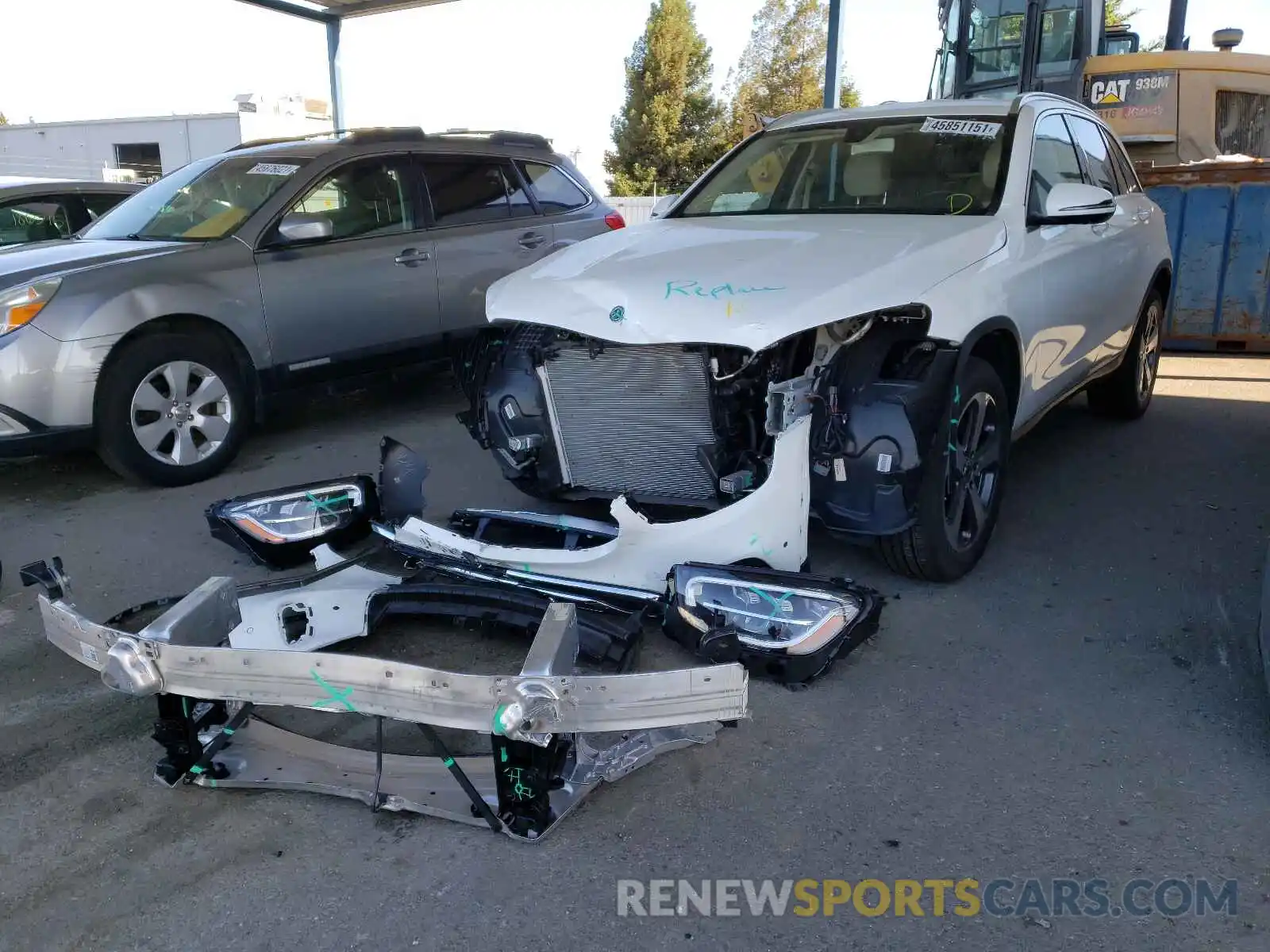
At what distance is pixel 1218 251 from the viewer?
8.66 meters

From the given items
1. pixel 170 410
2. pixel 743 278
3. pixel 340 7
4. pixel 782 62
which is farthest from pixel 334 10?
pixel 782 62

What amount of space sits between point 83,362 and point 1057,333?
4597 mm

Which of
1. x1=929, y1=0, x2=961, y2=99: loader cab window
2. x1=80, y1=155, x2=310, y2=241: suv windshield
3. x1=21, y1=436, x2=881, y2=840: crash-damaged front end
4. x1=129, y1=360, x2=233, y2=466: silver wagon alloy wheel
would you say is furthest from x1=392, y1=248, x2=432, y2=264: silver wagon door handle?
x1=929, y1=0, x2=961, y2=99: loader cab window

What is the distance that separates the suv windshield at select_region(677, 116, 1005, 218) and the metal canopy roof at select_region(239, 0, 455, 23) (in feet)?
30.5

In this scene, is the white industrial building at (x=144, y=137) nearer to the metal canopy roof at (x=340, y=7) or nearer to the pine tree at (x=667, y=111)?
the pine tree at (x=667, y=111)

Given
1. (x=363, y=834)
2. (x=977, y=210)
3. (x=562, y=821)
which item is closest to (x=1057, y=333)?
(x=977, y=210)

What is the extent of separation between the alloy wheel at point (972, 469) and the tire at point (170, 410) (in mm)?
3866

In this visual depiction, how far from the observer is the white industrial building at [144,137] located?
32562 millimetres

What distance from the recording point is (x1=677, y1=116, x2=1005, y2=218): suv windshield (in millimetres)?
4223

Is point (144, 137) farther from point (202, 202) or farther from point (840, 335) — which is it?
point (840, 335)

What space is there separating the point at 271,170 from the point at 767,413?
13.6 ft

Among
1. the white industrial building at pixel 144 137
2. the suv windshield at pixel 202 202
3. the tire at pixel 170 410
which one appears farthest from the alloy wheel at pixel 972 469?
the white industrial building at pixel 144 137

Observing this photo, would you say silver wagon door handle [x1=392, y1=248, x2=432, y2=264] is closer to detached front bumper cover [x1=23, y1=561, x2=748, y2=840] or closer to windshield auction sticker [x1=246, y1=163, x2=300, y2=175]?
windshield auction sticker [x1=246, y1=163, x2=300, y2=175]

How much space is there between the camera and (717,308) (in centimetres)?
320
